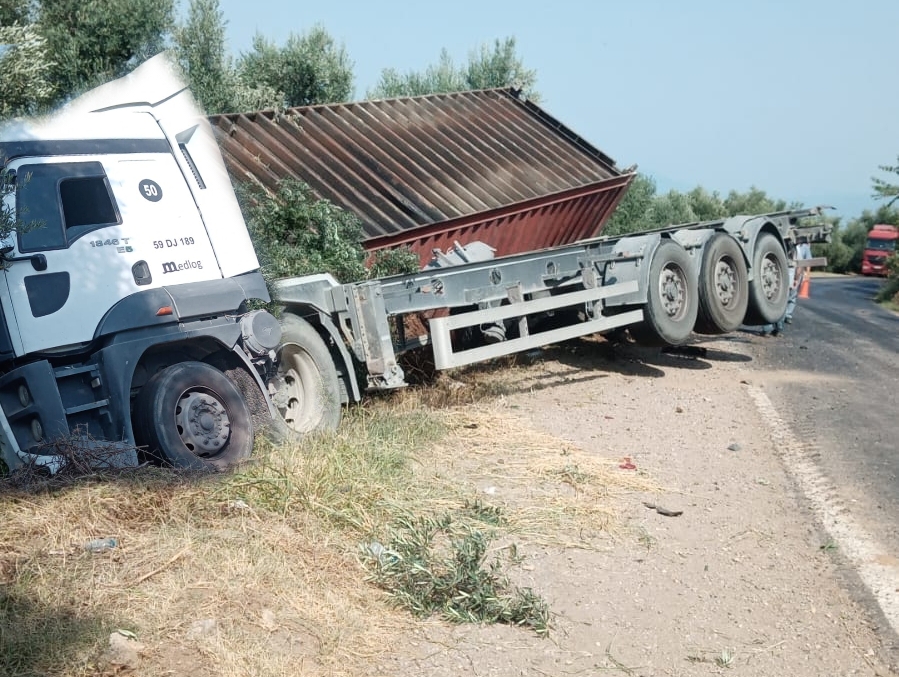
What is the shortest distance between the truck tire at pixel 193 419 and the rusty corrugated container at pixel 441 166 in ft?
14.3

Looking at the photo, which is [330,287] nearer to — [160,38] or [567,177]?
[567,177]

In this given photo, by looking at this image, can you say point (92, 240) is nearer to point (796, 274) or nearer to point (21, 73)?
point (21, 73)

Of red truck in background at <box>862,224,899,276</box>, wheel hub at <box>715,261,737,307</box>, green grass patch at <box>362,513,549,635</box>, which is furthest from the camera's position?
red truck in background at <box>862,224,899,276</box>

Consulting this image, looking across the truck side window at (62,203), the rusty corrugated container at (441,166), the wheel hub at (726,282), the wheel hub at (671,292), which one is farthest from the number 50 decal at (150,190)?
the wheel hub at (726,282)

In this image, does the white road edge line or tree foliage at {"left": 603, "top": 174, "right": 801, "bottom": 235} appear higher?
tree foliage at {"left": 603, "top": 174, "right": 801, "bottom": 235}

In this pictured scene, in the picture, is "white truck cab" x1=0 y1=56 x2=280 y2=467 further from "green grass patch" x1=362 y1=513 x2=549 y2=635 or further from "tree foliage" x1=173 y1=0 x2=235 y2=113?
"tree foliage" x1=173 y1=0 x2=235 y2=113

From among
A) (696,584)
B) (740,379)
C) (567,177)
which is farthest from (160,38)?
(696,584)

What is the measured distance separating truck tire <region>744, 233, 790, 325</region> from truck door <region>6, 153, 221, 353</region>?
7.97m

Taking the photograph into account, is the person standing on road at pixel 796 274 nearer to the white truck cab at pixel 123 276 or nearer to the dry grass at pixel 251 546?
the dry grass at pixel 251 546

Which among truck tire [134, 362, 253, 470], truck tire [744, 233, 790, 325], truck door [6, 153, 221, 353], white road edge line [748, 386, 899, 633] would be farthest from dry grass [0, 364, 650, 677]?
truck tire [744, 233, 790, 325]

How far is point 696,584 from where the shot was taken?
5.42 metres

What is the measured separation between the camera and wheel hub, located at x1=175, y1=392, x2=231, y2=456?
6164 millimetres

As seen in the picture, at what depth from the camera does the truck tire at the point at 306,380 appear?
299 inches

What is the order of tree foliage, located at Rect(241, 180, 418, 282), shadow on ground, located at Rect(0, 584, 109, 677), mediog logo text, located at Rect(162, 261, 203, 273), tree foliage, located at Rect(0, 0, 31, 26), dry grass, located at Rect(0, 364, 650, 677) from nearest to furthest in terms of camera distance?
shadow on ground, located at Rect(0, 584, 109, 677) → dry grass, located at Rect(0, 364, 650, 677) → mediog logo text, located at Rect(162, 261, 203, 273) → tree foliage, located at Rect(241, 180, 418, 282) → tree foliage, located at Rect(0, 0, 31, 26)
